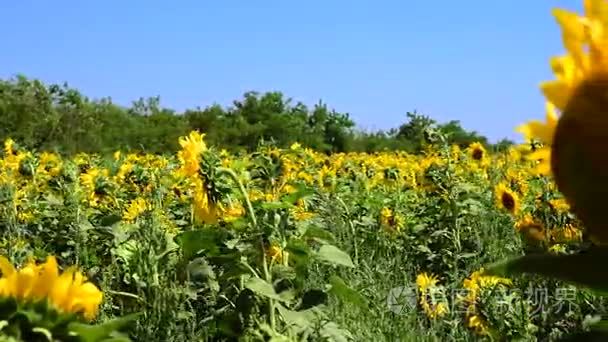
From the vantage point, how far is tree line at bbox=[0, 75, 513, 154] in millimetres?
19203

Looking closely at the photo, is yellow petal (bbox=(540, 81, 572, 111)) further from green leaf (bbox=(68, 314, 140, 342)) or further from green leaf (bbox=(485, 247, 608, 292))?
green leaf (bbox=(68, 314, 140, 342))

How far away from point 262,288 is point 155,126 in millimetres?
Answer: 19725

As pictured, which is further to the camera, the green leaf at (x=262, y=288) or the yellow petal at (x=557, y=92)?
the green leaf at (x=262, y=288)

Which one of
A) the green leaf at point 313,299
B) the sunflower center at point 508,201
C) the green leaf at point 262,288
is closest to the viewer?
the green leaf at point 262,288

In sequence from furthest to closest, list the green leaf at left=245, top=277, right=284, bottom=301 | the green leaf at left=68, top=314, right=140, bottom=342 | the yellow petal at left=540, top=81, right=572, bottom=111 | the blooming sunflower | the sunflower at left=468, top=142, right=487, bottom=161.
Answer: the sunflower at left=468, top=142, right=487, bottom=161, the blooming sunflower, the green leaf at left=245, top=277, right=284, bottom=301, the green leaf at left=68, top=314, right=140, bottom=342, the yellow petal at left=540, top=81, right=572, bottom=111

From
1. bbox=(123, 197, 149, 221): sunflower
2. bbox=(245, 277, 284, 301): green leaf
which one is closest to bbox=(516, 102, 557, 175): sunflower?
bbox=(245, 277, 284, 301): green leaf

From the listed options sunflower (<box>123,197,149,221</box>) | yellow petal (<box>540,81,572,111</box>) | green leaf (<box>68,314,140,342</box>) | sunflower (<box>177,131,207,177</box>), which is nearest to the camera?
yellow petal (<box>540,81,572,111</box>)

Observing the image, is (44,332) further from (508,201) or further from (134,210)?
(134,210)

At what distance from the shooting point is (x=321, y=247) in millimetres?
2549

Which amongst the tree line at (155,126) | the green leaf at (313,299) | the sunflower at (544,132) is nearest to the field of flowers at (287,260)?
the green leaf at (313,299)

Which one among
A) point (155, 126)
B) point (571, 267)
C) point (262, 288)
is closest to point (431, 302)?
point (262, 288)

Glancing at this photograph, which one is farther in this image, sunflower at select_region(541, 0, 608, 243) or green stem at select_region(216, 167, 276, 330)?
green stem at select_region(216, 167, 276, 330)

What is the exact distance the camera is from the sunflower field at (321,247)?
0.64 meters

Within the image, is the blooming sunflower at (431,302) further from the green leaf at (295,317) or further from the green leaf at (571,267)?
the green leaf at (571,267)
